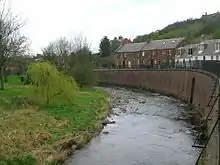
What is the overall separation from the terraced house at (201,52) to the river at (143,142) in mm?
23702

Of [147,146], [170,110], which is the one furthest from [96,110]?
[147,146]

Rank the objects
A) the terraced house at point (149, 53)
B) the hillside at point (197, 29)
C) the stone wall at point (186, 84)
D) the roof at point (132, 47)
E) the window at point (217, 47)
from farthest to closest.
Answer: the hillside at point (197, 29) → the roof at point (132, 47) → the terraced house at point (149, 53) → the window at point (217, 47) → the stone wall at point (186, 84)

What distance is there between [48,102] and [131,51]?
67583 mm

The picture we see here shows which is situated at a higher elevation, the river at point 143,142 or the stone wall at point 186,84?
the stone wall at point 186,84

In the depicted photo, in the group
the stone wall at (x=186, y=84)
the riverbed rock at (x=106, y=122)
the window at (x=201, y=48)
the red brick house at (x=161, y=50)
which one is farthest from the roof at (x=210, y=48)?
the riverbed rock at (x=106, y=122)

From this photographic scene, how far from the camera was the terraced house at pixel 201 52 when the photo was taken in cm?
6275

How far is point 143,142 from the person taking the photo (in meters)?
22.4

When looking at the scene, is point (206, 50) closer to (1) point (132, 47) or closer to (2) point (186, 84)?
(2) point (186, 84)

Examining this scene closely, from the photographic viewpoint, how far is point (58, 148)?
18.8 metres

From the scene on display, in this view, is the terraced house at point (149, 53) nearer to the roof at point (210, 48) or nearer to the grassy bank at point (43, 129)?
the roof at point (210, 48)

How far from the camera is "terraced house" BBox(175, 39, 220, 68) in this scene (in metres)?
62.8

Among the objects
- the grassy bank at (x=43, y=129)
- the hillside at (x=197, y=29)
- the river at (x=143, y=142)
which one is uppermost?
the hillside at (x=197, y=29)

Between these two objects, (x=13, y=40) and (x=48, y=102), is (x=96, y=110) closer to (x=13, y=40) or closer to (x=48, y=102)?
(x=48, y=102)

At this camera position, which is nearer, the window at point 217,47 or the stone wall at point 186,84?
the stone wall at point 186,84
